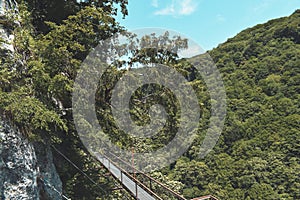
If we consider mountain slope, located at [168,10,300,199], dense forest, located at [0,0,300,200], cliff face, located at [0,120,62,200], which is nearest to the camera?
cliff face, located at [0,120,62,200]

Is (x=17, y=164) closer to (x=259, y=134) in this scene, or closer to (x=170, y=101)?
(x=170, y=101)

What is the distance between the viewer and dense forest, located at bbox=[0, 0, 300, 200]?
4.62 m

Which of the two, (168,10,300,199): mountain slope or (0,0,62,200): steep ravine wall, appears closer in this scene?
(0,0,62,200): steep ravine wall

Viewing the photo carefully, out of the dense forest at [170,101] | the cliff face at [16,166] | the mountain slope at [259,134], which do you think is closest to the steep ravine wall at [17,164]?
the cliff face at [16,166]

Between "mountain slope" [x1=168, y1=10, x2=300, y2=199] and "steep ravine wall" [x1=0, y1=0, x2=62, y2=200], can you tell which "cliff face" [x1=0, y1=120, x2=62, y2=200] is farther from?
"mountain slope" [x1=168, y1=10, x2=300, y2=199]

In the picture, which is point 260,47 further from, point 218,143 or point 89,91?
point 89,91

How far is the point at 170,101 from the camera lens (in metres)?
7.00

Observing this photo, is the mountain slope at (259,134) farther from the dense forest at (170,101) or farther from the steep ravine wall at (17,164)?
the steep ravine wall at (17,164)

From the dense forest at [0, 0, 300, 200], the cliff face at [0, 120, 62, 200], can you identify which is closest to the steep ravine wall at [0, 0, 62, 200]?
the cliff face at [0, 120, 62, 200]

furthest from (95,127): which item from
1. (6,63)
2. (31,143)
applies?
(6,63)

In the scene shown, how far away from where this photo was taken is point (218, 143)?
28109 mm

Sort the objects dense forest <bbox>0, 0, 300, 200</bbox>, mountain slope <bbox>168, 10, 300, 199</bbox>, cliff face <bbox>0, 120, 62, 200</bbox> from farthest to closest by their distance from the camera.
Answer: mountain slope <bbox>168, 10, 300, 199</bbox>
dense forest <bbox>0, 0, 300, 200</bbox>
cliff face <bbox>0, 120, 62, 200</bbox>

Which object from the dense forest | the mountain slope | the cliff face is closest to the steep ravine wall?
the cliff face

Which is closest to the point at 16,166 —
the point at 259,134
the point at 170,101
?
the point at 170,101
